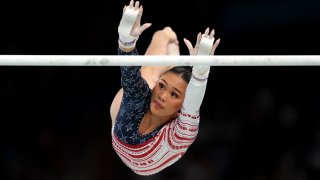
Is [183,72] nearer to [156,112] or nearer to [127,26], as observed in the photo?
[156,112]

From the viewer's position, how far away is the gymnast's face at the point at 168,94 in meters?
4.01

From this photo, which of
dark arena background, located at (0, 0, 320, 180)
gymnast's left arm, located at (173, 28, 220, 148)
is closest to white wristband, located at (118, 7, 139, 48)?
gymnast's left arm, located at (173, 28, 220, 148)

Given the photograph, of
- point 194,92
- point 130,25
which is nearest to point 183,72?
point 194,92

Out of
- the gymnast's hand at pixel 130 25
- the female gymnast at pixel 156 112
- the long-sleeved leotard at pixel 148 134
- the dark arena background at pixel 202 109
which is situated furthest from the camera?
the dark arena background at pixel 202 109

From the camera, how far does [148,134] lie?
4.14 m

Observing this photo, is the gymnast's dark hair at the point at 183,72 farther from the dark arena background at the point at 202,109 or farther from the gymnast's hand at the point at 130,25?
the dark arena background at the point at 202,109

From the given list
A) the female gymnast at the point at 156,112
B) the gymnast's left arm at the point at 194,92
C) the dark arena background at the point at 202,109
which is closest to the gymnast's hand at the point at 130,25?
the female gymnast at the point at 156,112

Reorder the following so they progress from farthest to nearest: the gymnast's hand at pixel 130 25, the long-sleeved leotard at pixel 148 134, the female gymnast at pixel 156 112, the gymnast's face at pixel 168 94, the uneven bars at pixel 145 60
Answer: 1. the gymnast's face at pixel 168 94
2. the long-sleeved leotard at pixel 148 134
3. the female gymnast at pixel 156 112
4. the gymnast's hand at pixel 130 25
5. the uneven bars at pixel 145 60

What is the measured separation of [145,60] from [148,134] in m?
0.83

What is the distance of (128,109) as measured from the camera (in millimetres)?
4051

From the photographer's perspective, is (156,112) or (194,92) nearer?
(194,92)

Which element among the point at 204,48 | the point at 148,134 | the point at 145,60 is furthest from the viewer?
the point at 148,134

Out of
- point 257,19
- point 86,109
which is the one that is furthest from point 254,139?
point 86,109

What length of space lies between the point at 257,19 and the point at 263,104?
0.74 metres
